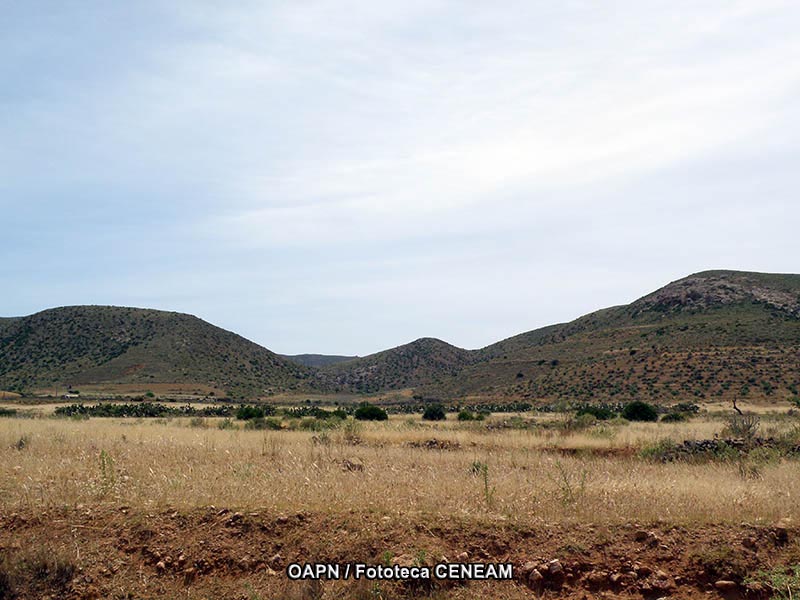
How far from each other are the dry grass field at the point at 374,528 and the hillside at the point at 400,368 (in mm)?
89974

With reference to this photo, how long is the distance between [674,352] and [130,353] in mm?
66615

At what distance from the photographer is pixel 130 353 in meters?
84.4

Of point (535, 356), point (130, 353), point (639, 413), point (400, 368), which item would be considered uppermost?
point (130, 353)

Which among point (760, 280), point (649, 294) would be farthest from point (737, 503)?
point (649, 294)

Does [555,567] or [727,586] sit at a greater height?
[555,567]

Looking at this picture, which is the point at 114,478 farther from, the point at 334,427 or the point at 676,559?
the point at 334,427

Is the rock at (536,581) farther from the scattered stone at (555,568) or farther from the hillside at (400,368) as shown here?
the hillside at (400,368)

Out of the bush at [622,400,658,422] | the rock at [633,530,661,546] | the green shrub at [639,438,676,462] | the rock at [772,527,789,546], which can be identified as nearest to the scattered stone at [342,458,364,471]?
the rock at [633,530,661,546]

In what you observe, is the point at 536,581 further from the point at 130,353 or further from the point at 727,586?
the point at 130,353

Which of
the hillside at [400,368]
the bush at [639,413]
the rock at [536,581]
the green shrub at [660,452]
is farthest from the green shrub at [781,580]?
the hillside at [400,368]

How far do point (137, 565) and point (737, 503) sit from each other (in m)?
7.76

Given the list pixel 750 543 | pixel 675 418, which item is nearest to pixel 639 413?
pixel 675 418

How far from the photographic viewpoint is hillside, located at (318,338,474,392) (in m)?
105

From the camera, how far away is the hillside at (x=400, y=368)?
343 feet
